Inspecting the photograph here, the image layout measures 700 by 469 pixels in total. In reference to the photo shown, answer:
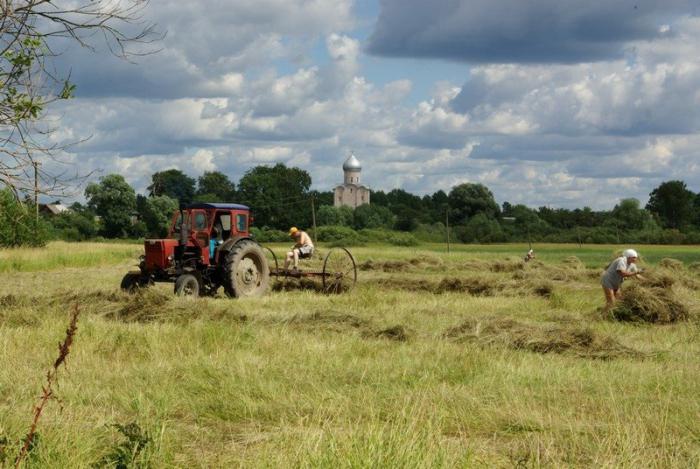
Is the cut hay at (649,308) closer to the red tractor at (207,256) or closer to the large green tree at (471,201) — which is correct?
the red tractor at (207,256)

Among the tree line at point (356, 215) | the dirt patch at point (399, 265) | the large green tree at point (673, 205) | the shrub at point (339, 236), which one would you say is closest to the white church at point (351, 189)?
the tree line at point (356, 215)

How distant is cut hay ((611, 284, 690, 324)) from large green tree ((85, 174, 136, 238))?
61.6 metres

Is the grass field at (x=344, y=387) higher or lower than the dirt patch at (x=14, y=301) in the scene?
lower

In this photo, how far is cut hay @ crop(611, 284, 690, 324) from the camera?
1334 cm

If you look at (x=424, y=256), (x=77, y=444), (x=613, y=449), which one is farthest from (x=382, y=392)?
(x=424, y=256)

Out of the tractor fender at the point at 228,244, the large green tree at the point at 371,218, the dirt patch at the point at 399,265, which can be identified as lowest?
the dirt patch at the point at 399,265

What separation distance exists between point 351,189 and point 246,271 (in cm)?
10456

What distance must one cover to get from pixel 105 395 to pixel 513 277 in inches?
583

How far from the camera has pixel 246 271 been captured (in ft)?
56.2

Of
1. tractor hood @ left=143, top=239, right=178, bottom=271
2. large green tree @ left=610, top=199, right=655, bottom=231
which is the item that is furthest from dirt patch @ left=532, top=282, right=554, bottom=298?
large green tree @ left=610, top=199, right=655, bottom=231

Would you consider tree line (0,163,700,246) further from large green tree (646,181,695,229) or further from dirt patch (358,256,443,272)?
dirt patch (358,256,443,272)

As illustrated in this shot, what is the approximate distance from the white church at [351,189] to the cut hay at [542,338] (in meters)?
105

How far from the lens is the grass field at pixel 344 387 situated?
5270mm

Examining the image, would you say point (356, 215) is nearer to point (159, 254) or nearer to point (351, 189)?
point (351, 189)
